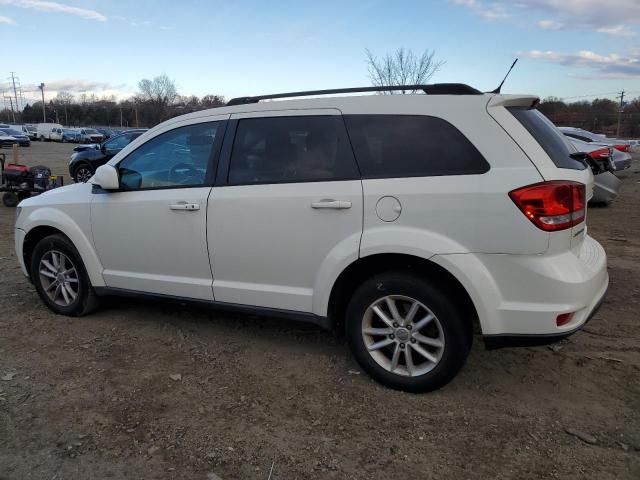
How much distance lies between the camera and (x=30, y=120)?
4843 inches

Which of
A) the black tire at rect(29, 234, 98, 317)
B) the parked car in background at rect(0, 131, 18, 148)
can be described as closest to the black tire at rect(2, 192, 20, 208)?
the black tire at rect(29, 234, 98, 317)

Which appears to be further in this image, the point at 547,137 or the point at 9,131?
the point at 9,131

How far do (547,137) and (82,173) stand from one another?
15.7m

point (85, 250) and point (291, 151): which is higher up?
point (291, 151)

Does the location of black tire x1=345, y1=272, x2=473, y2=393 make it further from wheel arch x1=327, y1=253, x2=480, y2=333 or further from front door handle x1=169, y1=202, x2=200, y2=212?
front door handle x1=169, y1=202, x2=200, y2=212

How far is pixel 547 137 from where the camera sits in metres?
3.24

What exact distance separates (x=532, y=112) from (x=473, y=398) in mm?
1839

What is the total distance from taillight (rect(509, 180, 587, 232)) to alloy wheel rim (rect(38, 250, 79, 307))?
3735mm

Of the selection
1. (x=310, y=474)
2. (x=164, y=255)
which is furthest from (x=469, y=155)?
(x=164, y=255)

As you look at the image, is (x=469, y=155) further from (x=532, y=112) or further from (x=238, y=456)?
(x=238, y=456)

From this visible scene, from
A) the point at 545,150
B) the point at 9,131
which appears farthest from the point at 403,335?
the point at 9,131

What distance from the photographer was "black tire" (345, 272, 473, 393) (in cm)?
318

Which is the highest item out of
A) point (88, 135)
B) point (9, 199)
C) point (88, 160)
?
point (88, 135)

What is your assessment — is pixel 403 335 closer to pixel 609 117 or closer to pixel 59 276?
pixel 59 276
